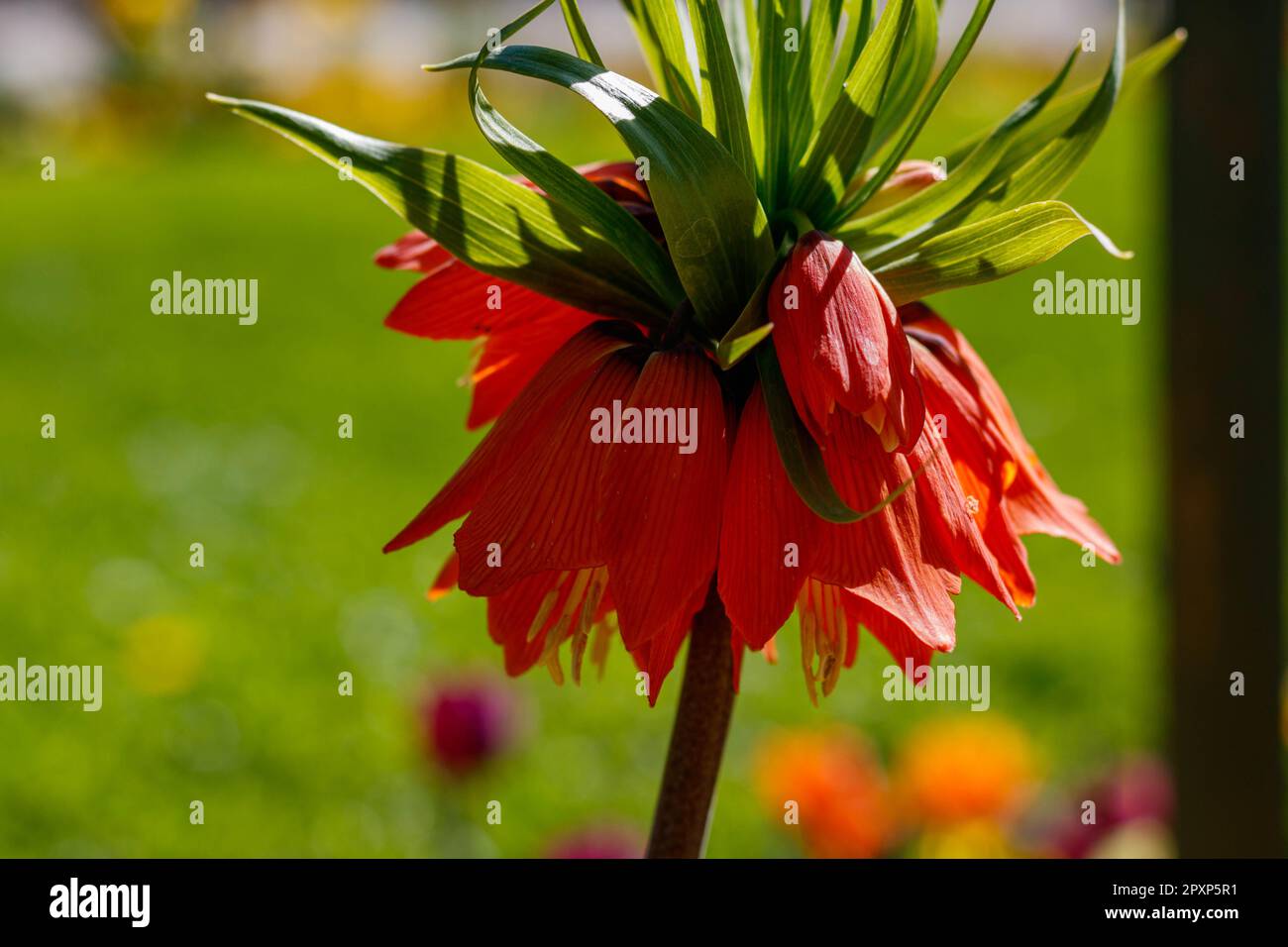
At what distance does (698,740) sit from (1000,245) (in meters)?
0.18

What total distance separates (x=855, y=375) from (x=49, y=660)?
2.23 meters

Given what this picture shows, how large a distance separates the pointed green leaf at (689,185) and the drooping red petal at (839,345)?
2cm

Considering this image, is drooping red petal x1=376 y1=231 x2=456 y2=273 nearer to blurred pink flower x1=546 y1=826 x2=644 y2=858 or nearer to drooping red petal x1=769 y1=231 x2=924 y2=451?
drooping red petal x1=769 y1=231 x2=924 y2=451

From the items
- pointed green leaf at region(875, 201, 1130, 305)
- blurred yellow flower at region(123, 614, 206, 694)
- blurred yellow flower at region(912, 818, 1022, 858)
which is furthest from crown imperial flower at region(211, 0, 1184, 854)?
blurred yellow flower at region(123, 614, 206, 694)

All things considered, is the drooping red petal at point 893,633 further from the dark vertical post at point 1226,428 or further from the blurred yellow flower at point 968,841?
the blurred yellow flower at point 968,841

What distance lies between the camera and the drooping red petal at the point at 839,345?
16.3 inches

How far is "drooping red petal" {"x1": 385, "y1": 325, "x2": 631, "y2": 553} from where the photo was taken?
452mm

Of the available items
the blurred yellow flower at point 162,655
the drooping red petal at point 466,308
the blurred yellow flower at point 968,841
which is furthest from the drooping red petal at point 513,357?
the blurred yellow flower at point 162,655

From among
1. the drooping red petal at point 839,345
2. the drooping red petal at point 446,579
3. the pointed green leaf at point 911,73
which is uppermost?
the pointed green leaf at point 911,73

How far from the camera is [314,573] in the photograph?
2775mm

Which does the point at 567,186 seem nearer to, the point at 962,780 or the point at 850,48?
the point at 850,48

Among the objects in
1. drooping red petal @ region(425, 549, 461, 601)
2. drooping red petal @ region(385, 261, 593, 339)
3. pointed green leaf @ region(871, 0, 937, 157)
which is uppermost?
pointed green leaf @ region(871, 0, 937, 157)

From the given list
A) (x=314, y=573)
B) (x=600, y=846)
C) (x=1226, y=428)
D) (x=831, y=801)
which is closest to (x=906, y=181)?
(x=1226, y=428)

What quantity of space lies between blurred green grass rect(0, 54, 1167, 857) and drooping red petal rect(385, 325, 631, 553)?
33.2 inches
